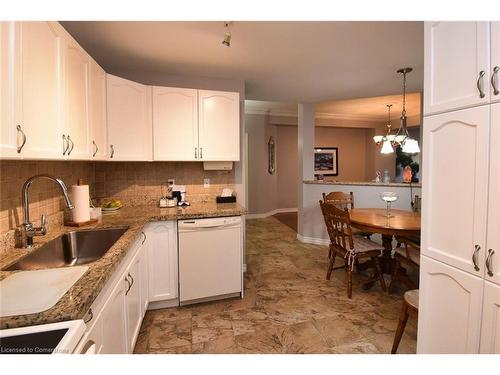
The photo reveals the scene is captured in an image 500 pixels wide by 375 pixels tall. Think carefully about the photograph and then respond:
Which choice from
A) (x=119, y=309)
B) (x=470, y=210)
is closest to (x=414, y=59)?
(x=470, y=210)

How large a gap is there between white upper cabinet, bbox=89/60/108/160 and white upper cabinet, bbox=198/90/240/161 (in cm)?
89

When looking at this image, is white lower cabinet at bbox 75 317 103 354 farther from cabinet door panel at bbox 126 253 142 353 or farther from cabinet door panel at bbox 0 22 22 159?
cabinet door panel at bbox 0 22 22 159

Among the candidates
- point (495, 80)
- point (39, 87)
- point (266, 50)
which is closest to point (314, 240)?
point (266, 50)

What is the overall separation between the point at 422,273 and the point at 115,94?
2.72 metres

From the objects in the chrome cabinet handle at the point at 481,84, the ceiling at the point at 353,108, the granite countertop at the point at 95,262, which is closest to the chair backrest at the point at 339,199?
the granite countertop at the point at 95,262

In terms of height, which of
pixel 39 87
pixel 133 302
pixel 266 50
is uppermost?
pixel 266 50

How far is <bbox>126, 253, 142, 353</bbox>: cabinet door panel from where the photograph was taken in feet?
5.34

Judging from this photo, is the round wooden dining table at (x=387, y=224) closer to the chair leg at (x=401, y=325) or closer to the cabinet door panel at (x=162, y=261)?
the chair leg at (x=401, y=325)

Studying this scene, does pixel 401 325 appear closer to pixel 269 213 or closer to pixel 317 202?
pixel 317 202

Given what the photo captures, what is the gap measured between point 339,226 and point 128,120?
2499mm

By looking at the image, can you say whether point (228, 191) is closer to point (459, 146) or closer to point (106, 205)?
point (106, 205)

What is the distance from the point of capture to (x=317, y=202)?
14.8ft

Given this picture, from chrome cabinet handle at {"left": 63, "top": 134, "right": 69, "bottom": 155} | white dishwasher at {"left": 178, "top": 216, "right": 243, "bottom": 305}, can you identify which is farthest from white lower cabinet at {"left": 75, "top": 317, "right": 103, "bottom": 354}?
white dishwasher at {"left": 178, "top": 216, "right": 243, "bottom": 305}

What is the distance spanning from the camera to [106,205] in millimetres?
2570
